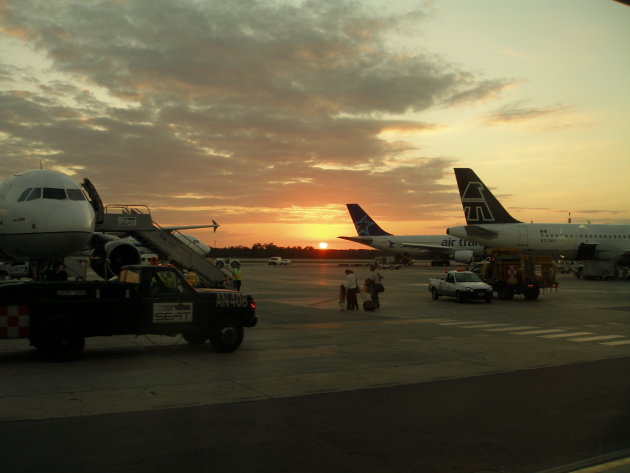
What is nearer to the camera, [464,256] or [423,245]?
[464,256]

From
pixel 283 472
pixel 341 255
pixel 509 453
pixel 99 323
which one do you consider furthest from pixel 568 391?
pixel 341 255

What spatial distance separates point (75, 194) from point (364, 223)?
72.3m

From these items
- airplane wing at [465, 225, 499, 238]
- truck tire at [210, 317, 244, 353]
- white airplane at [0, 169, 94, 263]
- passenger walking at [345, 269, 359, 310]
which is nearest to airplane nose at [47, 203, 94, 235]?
white airplane at [0, 169, 94, 263]

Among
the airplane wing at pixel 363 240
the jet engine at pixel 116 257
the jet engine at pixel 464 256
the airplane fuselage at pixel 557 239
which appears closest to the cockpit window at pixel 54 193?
the jet engine at pixel 116 257

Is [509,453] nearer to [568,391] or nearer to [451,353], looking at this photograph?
[568,391]

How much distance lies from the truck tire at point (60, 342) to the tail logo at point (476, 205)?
159 ft

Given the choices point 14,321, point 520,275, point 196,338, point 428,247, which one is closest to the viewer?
point 14,321

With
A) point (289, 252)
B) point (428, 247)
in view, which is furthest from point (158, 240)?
point (289, 252)

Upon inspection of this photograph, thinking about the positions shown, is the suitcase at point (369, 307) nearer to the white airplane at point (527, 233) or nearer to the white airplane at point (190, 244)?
the white airplane at point (190, 244)

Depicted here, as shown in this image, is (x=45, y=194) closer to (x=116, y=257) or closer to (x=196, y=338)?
(x=116, y=257)

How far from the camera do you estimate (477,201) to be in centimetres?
5650

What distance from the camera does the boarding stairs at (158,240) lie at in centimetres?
2580

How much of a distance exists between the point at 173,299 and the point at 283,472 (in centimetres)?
776

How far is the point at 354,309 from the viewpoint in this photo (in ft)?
82.1
